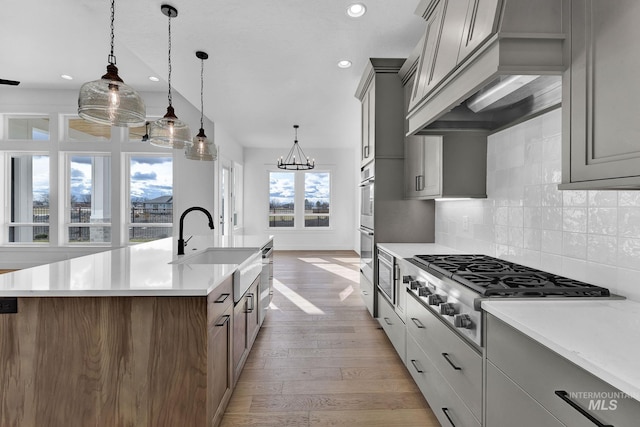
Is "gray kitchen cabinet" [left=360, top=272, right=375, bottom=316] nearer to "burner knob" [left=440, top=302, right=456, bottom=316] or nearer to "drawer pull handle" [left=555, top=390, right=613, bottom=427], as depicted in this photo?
"burner knob" [left=440, top=302, right=456, bottom=316]

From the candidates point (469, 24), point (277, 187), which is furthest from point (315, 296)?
point (277, 187)

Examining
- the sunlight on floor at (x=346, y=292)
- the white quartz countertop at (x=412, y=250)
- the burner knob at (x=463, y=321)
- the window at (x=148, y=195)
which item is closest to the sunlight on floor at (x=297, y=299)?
the sunlight on floor at (x=346, y=292)

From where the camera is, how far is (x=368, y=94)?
3.50 meters

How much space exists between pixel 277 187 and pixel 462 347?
7864mm

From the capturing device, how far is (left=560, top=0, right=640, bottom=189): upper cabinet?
0.87 meters

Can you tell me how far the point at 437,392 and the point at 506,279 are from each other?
0.73m

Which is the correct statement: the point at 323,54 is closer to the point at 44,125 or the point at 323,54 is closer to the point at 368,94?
the point at 368,94

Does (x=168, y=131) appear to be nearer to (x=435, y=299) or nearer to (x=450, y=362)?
(x=435, y=299)

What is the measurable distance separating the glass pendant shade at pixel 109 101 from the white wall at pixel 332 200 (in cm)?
667

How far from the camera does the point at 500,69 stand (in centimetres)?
113

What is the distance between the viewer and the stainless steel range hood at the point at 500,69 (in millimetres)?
1109

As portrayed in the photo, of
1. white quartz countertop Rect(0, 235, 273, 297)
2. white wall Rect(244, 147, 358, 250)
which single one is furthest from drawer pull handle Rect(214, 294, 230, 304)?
white wall Rect(244, 147, 358, 250)

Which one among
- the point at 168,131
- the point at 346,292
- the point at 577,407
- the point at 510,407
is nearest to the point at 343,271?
the point at 346,292

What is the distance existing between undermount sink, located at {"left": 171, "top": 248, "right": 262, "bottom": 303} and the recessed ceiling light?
222 cm
